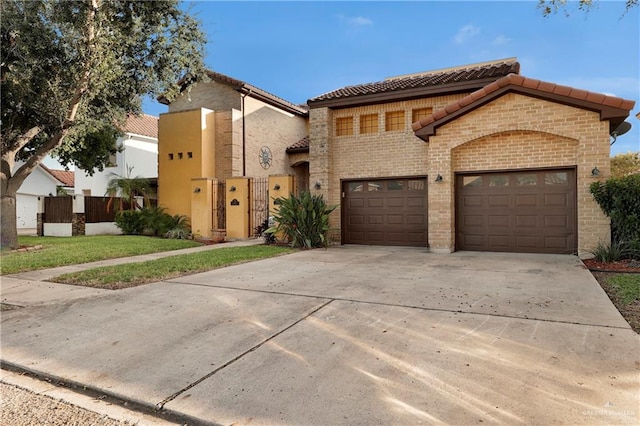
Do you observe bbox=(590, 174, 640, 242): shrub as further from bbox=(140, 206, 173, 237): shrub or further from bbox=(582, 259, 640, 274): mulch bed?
bbox=(140, 206, 173, 237): shrub

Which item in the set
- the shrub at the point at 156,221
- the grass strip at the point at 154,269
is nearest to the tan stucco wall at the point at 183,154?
the shrub at the point at 156,221

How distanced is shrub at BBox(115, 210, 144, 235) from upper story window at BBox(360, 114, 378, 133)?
1164 cm

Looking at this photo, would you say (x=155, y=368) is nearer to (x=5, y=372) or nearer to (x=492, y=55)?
(x=5, y=372)

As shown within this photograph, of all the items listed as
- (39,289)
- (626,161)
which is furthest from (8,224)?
(626,161)

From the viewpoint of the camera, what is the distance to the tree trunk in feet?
42.4

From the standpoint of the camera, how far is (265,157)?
20.2 meters

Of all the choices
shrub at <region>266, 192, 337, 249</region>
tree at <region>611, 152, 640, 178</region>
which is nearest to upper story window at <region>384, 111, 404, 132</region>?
shrub at <region>266, 192, 337, 249</region>

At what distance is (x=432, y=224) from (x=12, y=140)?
14.6 metres

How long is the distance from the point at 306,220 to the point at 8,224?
1022 centimetres

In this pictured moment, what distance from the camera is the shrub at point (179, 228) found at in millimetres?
16922

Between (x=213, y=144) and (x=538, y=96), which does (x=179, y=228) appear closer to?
(x=213, y=144)

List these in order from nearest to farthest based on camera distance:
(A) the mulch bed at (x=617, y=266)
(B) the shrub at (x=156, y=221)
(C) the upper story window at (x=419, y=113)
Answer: (A) the mulch bed at (x=617, y=266) → (C) the upper story window at (x=419, y=113) → (B) the shrub at (x=156, y=221)

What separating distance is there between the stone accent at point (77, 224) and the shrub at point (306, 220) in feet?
38.2

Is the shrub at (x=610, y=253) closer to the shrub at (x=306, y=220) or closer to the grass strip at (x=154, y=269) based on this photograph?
the shrub at (x=306, y=220)
